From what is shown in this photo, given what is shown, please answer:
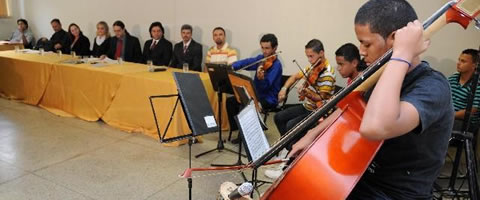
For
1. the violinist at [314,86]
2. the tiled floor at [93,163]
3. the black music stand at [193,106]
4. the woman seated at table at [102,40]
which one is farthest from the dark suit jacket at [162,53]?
the violinist at [314,86]

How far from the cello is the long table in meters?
2.23

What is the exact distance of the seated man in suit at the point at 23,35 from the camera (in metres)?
6.66

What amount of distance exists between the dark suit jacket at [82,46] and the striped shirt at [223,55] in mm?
2486

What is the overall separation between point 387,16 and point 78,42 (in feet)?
18.6

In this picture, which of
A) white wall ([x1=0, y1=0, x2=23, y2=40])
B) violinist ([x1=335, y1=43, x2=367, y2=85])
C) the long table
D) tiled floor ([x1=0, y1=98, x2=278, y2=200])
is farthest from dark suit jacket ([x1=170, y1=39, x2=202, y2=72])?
white wall ([x1=0, y1=0, x2=23, y2=40])

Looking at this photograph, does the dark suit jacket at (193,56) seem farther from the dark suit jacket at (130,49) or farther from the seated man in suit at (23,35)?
the seated man in suit at (23,35)

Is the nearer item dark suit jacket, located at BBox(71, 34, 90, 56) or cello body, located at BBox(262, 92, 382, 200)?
cello body, located at BBox(262, 92, 382, 200)

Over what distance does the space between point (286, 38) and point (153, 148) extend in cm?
202

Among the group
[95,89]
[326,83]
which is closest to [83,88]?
[95,89]

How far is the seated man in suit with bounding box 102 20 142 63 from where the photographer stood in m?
5.14

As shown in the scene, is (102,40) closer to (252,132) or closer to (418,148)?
(252,132)

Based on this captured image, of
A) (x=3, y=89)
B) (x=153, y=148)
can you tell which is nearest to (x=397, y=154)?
(x=153, y=148)

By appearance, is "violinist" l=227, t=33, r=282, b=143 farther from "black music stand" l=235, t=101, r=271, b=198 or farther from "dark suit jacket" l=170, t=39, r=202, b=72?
"black music stand" l=235, t=101, r=271, b=198

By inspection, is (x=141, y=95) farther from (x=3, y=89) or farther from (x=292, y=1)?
(x=3, y=89)
